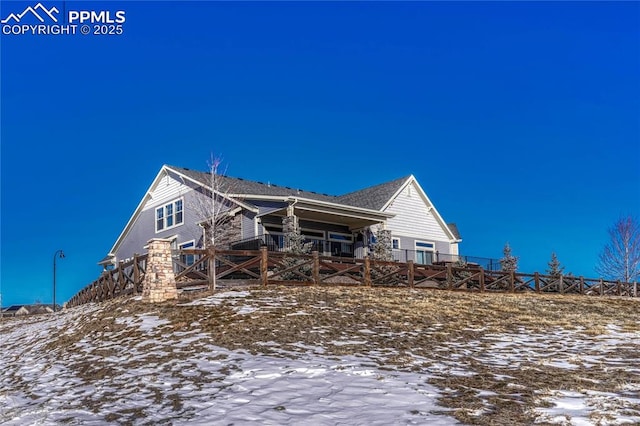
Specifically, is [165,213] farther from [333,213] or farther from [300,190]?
[333,213]

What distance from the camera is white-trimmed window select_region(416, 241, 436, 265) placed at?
35.9 m

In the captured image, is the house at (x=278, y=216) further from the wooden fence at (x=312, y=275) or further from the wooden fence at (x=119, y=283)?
A: the wooden fence at (x=119, y=283)

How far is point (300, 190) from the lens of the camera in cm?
3753

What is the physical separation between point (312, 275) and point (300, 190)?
17164 mm

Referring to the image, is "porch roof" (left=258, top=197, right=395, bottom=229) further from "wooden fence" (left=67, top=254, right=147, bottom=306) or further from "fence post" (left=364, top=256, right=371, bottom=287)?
"wooden fence" (left=67, top=254, right=147, bottom=306)

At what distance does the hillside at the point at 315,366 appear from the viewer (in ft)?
25.0

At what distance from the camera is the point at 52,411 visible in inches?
326

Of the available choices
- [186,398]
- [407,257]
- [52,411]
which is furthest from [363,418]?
[407,257]

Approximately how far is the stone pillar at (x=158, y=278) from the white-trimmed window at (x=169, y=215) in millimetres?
16404

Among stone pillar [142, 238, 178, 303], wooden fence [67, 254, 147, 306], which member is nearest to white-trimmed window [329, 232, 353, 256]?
wooden fence [67, 254, 147, 306]

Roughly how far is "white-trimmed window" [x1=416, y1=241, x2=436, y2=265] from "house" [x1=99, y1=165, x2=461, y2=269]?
0.06m

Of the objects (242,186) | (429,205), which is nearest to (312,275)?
(242,186)

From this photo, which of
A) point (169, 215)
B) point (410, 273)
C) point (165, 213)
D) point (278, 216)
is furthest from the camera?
point (165, 213)

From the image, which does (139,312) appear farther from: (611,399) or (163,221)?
(163,221)
